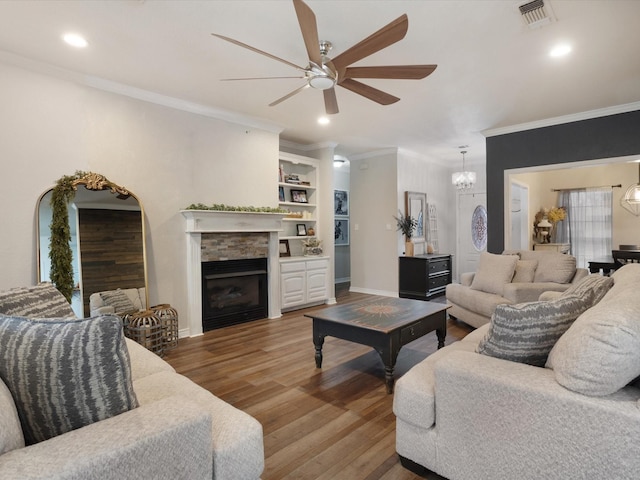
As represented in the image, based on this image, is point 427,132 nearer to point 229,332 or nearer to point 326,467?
point 229,332

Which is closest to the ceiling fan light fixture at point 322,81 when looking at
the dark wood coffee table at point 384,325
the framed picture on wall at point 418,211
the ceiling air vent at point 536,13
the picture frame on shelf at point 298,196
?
the ceiling air vent at point 536,13

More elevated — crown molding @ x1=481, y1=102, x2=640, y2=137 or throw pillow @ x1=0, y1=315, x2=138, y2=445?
crown molding @ x1=481, y1=102, x2=640, y2=137

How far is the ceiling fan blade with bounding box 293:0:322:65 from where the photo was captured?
6.01 ft

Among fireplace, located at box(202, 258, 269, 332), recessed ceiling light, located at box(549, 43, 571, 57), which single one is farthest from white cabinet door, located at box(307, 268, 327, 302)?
recessed ceiling light, located at box(549, 43, 571, 57)

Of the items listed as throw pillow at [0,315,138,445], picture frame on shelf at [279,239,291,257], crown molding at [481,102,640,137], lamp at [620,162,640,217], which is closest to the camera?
throw pillow at [0,315,138,445]

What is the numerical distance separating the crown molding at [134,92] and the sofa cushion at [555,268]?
3.86 metres

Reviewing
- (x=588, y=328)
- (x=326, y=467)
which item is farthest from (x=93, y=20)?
(x=588, y=328)

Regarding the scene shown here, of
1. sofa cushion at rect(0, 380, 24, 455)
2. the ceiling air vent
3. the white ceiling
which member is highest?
the white ceiling

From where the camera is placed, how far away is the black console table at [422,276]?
6.39 metres

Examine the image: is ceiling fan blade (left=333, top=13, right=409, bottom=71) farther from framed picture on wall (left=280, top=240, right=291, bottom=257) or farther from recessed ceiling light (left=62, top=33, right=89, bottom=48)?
framed picture on wall (left=280, top=240, right=291, bottom=257)

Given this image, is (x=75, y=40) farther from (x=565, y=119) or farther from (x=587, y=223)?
(x=587, y=223)

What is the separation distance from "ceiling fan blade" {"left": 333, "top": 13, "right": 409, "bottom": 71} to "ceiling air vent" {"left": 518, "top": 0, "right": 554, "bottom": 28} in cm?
96

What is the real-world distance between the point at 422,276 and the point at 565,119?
313 centimetres

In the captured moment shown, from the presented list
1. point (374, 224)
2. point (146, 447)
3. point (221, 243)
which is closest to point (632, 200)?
point (374, 224)
